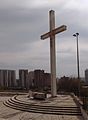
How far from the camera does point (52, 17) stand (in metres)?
32.2

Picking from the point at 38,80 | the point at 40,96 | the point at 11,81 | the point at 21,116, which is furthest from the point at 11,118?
the point at 11,81

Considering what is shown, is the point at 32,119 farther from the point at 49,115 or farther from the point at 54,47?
the point at 54,47

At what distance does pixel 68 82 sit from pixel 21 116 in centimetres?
3446

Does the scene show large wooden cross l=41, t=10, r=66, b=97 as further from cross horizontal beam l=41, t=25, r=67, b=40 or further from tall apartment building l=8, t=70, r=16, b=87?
tall apartment building l=8, t=70, r=16, b=87

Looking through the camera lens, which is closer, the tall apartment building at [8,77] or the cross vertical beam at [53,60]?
the cross vertical beam at [53,60]

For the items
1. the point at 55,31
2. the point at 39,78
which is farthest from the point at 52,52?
the point at 39,78

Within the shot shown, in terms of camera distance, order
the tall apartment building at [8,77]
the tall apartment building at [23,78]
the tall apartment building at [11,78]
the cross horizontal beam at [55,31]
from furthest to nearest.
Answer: the tall apartment building at [11,78] < the tall apartment building at [8,77] < the tall apartment building at [23,78] < the cross horizontal beam at [55,31]

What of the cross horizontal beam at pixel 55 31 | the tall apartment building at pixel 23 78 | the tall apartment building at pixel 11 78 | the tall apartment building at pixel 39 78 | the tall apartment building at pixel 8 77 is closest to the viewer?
the cross horizontal beam at pixel 55 31

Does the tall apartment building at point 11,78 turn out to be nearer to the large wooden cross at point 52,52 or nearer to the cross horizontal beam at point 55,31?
the cross horizontal beam at point 55,31

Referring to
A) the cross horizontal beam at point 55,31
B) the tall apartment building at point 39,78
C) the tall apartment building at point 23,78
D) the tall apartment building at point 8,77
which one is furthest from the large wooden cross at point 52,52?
the tall apartment building at point 8,77

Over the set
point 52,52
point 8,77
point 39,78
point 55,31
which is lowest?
point 39,78

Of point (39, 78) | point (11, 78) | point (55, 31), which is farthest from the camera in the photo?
point (11, 78)

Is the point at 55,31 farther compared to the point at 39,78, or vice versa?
the point at 39,78

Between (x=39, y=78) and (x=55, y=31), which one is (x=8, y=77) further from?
(x=55, y=31)
